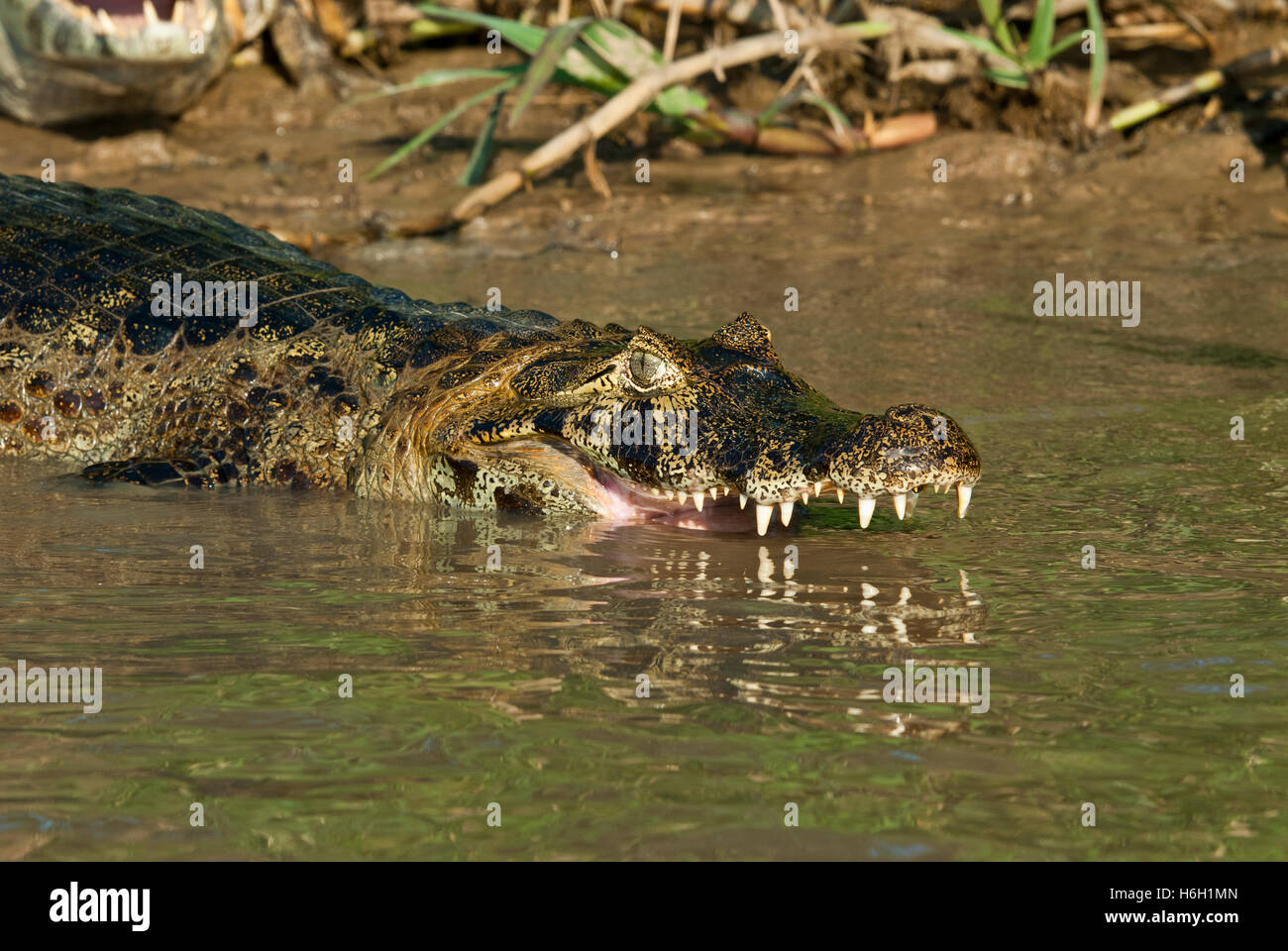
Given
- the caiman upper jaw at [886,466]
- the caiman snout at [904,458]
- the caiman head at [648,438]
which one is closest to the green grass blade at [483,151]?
the caiman head at [648,438]

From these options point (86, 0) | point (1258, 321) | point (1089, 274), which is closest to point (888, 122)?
point (1089, 274)

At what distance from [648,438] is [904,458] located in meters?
0.83

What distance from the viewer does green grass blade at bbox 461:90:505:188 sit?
875 centimetres

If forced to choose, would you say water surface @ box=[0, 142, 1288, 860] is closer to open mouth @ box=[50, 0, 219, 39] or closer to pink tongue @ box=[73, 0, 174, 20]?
open mouth @ box=[50, 0, 219, 39]

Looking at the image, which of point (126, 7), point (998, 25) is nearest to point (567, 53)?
point (998, 25)

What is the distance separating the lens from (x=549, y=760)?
2768 mm

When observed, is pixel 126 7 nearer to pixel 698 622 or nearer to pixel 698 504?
pixel 698 504

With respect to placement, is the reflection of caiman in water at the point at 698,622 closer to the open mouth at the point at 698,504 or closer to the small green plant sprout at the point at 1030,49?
the open mouth at the point at 698,504

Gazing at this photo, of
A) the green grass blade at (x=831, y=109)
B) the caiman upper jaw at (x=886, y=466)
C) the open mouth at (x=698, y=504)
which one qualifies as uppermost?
the green grass blade at (x=831, y=109)

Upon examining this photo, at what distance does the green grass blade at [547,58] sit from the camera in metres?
8.27

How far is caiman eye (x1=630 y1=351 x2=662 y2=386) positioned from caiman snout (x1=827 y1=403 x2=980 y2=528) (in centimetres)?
69

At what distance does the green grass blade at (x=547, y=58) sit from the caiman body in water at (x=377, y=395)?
228 centimetres

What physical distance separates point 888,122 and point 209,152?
438 centimetres

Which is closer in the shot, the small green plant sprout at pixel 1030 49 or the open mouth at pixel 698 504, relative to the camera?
the open mouth at pixel 698 504
